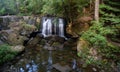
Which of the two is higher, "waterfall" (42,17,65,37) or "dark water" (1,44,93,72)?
"waterfall" (42,17,65,37)

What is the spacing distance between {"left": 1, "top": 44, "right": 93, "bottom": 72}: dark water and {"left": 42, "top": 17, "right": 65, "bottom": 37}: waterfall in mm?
3403

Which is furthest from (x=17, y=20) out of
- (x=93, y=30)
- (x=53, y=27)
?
(x=93, y=30)

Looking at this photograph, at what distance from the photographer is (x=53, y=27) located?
46.2 ft

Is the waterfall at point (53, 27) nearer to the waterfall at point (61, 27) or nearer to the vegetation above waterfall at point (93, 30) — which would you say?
the waterfall at point (61, 27)

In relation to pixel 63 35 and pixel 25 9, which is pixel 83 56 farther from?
pixel 25 9

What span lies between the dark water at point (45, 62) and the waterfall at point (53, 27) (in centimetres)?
340

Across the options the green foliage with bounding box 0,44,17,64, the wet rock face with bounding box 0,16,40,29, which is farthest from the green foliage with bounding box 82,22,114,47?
the wet rock face with bounding box 0,16,40,29

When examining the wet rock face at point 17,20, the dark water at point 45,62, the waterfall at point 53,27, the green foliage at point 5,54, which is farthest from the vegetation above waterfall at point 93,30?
the wet rock face at point 17,20

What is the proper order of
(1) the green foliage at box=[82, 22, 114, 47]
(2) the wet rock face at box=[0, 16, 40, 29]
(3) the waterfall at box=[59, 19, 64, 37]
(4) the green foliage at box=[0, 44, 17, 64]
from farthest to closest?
(2) the wet rock face at box=[0, 16, 40, 29]
(3) the waterfall at box=[59, 19, 64, 37]
(4) the green foliage at box=[0, 44, 17, 64]
(1) the green foliage at box=[82, 22, 114, 47]

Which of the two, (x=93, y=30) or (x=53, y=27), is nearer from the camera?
(x=93, y=30)

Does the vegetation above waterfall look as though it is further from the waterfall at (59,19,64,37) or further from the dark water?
the waterfall at (59,19,64,37)

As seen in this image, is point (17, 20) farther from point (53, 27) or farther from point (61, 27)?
point (61, 27)

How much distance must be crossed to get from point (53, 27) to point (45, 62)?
5.83m

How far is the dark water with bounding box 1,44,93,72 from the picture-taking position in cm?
785
